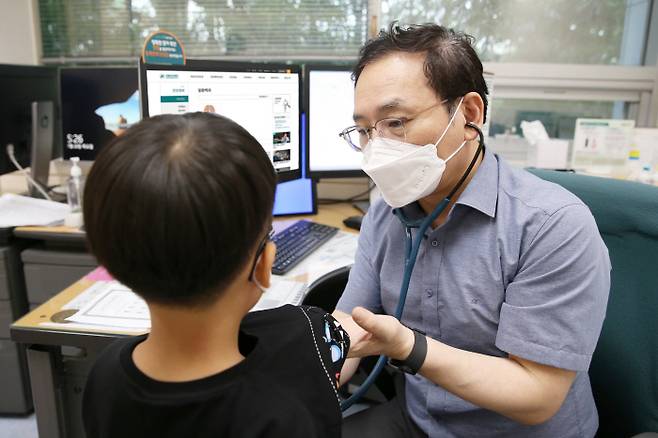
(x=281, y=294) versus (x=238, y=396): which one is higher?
(x=238, y=396)

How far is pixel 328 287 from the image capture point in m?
1.64

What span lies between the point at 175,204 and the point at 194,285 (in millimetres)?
99

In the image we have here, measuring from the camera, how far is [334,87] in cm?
190

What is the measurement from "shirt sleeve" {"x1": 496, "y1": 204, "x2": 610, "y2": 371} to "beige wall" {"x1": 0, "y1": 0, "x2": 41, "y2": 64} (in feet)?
8.53

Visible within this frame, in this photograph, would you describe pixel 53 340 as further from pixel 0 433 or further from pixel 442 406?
pixel 0 433

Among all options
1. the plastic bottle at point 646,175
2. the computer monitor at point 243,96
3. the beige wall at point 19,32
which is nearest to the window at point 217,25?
the beige wall at point 19,32

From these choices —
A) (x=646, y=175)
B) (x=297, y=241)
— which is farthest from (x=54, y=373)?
(x=646, y=175)

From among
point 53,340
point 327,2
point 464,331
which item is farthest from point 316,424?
point 327,2

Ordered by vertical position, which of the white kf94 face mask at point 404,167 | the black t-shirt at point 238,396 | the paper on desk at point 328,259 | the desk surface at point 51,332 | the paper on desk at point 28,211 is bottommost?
the desk surface at point 51,332

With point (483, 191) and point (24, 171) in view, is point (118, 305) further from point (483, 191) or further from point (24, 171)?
point (24, 171)

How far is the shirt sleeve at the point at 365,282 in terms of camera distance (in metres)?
1.15

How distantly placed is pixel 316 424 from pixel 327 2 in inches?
91.4

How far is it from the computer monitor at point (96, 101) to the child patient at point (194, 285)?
5.50ft

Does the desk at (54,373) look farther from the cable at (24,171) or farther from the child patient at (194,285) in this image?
the cable at (24,171)
